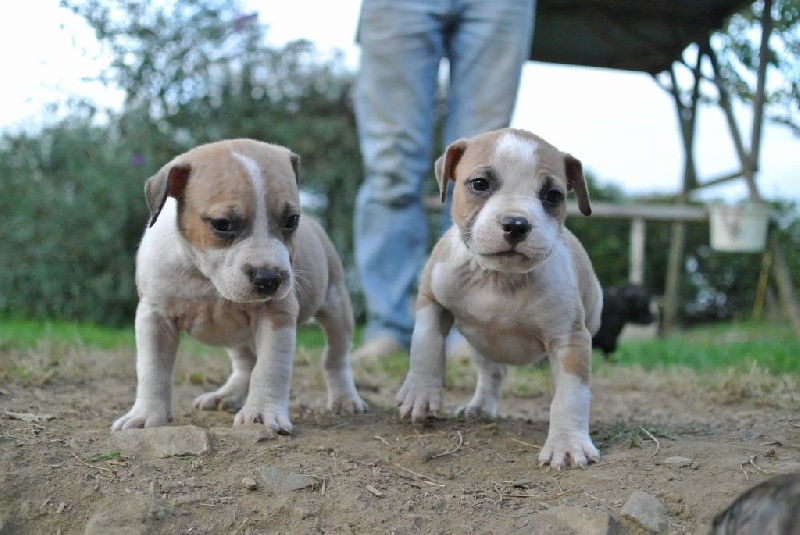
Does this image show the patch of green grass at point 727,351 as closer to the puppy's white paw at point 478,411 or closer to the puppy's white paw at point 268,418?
the puppy's white paw at point 478,411

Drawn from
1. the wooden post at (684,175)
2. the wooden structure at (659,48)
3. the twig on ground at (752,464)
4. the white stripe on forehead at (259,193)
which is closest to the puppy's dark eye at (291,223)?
the white stripe on forehead at (259,193)

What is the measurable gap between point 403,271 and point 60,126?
242 inches

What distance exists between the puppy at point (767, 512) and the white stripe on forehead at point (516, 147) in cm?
158

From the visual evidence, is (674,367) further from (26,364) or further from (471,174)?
(26,364)

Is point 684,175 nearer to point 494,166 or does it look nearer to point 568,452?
point 494,166

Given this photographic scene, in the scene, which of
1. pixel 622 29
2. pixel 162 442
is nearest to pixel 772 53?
pixel 622 29

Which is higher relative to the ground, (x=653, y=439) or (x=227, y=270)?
(x=227, y=270)

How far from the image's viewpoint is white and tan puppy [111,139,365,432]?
10.5 ft

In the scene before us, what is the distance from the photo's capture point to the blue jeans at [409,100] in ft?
17.8

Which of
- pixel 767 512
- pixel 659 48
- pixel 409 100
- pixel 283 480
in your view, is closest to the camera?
pixel 767 512

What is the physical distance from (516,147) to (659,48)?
244 inches

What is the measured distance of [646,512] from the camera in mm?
2488

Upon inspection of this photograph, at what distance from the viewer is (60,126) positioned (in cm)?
1019

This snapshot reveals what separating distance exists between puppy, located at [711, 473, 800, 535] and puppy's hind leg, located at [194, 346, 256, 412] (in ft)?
8.35
